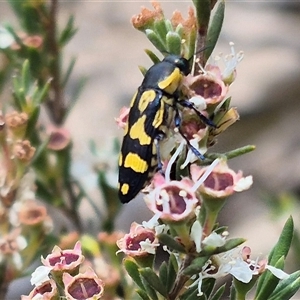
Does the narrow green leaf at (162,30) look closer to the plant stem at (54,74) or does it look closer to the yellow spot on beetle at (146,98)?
the yellow spot on beetle at (146,98)

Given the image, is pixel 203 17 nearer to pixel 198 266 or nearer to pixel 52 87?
pixel 198 266

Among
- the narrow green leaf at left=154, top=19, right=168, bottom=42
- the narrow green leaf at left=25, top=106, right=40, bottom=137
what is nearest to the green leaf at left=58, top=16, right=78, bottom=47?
the narrow green leaf at left=25, top=106, right=40, bottom=137

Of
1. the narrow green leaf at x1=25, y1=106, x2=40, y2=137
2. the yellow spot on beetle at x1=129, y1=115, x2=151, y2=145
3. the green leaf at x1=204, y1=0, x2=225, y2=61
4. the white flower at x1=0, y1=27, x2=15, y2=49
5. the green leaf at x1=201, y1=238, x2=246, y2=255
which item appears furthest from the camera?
the white flower at x1=0, y1=27, x2=15, y2=49

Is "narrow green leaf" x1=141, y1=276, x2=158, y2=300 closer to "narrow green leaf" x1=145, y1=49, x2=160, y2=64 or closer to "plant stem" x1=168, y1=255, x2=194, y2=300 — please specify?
"plant stem" x1=168, y1=255, x2=194, y2=300

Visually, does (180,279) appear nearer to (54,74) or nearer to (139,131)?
(139,131)

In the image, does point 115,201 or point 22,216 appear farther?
point 115,201

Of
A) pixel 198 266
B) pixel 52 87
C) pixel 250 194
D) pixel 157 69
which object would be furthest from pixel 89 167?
pixel 250 194

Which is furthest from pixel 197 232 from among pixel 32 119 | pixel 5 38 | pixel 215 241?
pixel 5 38

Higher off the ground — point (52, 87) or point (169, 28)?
point (169, 28)
